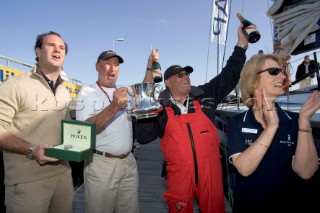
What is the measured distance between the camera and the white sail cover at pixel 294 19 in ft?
7.67

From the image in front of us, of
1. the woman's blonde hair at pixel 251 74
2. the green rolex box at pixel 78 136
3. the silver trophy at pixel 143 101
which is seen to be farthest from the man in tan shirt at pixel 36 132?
the woman's blonde hair at pixel 251 74

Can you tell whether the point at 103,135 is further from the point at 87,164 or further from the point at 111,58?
the point at 111,58

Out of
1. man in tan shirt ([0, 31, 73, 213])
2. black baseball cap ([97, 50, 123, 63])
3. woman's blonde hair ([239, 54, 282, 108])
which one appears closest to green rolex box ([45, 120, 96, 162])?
man in tan shirt ([0, 31, 73, 213])

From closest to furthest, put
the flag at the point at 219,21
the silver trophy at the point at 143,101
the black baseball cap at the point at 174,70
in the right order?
the silver trophy at the point at 143,101 → the black baseball cap at the point at 174,70 → the flag at the point at 219,21

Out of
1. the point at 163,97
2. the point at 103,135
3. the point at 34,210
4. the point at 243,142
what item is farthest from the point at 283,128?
the point at 34,210

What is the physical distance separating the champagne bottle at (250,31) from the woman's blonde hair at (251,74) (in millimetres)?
786

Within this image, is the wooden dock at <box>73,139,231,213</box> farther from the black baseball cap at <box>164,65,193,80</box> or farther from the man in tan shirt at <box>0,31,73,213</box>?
the black baseball cap at <box>164,65,193,80</box>

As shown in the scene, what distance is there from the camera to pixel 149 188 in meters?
4.36

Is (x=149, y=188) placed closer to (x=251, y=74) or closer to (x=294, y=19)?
(x=251, y=74)

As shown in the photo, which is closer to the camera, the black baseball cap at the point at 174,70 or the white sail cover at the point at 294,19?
the white sail cover at the point at 294,19

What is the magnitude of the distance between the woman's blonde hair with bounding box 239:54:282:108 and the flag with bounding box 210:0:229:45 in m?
5.52

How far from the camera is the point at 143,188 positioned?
4.36 meters

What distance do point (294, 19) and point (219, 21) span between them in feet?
15.4

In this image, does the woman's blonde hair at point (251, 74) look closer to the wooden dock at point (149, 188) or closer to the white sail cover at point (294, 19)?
the white sail cover at point (294, 19)
